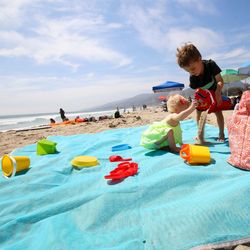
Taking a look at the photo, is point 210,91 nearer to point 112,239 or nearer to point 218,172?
point 218,172

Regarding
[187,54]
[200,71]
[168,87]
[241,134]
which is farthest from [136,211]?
[168,87]

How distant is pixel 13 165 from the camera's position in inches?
123

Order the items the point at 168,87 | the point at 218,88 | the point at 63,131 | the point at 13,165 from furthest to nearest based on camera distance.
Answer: the point at 168,87, the point at 63,131, the point at 218,88, the point at 13,165

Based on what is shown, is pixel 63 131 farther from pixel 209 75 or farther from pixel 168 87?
pixel 168 87

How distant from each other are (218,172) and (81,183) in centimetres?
134

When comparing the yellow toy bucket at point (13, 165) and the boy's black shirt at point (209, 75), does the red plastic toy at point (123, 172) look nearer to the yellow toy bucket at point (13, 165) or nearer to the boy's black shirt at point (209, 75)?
the yellow toy bucket at point (13, 165)

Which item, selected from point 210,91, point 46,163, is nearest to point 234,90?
point 210,91

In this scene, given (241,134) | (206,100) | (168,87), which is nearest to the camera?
(241,134)

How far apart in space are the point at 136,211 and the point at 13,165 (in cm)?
199

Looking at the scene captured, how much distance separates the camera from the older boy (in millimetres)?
3369

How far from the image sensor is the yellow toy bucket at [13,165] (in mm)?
3131

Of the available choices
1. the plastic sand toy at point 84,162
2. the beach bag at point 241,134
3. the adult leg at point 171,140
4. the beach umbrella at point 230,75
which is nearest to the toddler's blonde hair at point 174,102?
the adult leg at point 171,140

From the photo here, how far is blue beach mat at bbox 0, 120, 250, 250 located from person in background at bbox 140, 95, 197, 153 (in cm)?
57

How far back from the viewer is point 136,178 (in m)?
2.49
